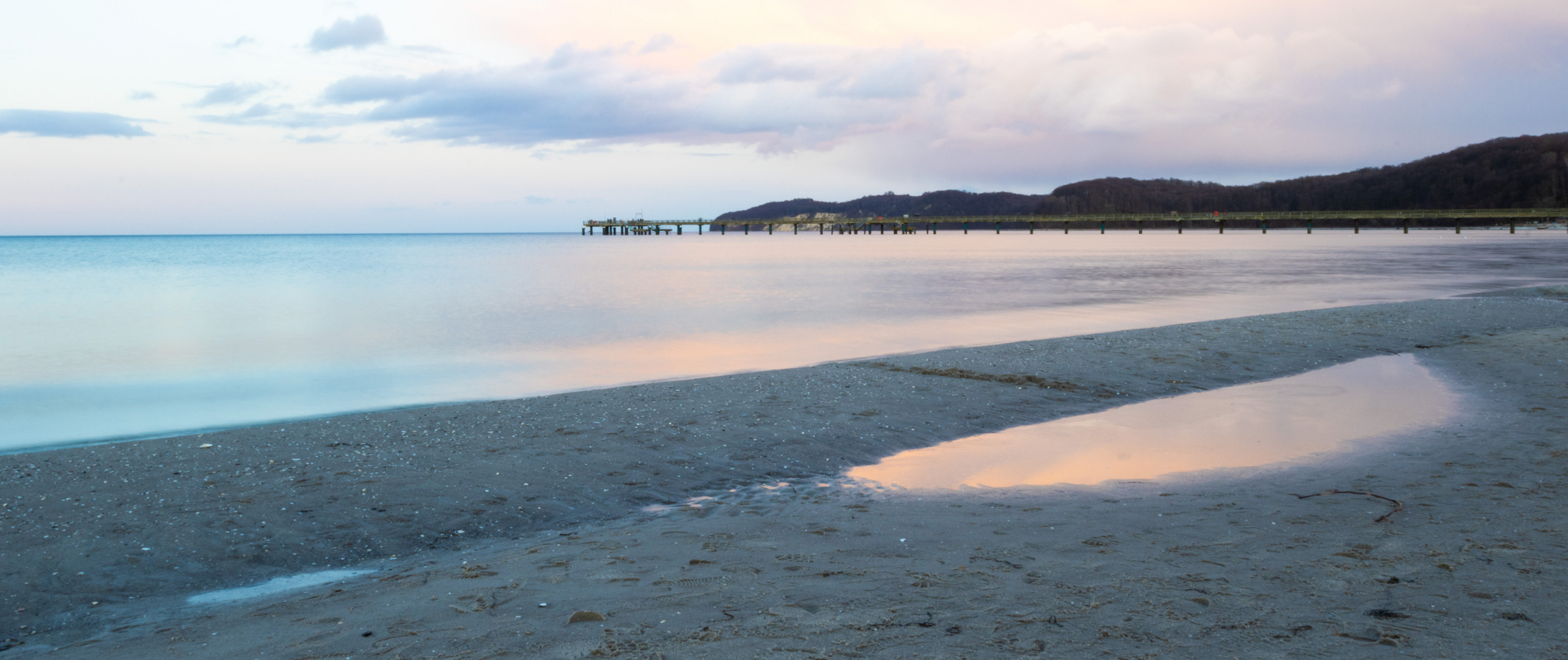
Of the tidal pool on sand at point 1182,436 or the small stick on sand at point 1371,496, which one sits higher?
the small stick on sand at point 1371,496

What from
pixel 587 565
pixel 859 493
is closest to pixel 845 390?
pixel 859 493

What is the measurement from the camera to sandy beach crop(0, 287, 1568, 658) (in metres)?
4.56

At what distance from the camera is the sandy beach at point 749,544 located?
180 inches

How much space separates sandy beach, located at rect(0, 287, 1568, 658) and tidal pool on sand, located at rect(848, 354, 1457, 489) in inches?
14.4

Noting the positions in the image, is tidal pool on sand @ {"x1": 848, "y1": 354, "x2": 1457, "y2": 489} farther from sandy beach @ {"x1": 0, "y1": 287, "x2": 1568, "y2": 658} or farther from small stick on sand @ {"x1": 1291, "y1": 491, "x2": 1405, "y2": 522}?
small stick on sand @ {"x1": 1291, "y1": 491, "x2": 1405, "y2": 522}

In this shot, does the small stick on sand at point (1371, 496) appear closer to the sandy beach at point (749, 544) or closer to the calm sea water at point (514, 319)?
the sandy beach at point (749, 544)

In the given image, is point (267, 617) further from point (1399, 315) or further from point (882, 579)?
point (1399, 315)

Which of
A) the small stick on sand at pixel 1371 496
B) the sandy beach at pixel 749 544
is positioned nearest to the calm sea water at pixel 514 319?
the sandy beach at pixel 749 544

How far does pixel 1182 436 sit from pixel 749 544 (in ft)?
20.0

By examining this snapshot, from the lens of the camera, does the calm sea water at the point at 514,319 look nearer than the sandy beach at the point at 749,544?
No

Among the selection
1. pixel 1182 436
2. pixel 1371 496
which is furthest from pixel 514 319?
pixel 1371 496

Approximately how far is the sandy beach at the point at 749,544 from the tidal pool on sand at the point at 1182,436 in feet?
1.20

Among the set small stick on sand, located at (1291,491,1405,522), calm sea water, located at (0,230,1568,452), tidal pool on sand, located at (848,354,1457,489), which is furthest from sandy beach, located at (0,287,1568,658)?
calm sea water, located at (0,230,1568,452)

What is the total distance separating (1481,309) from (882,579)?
24.0 m
